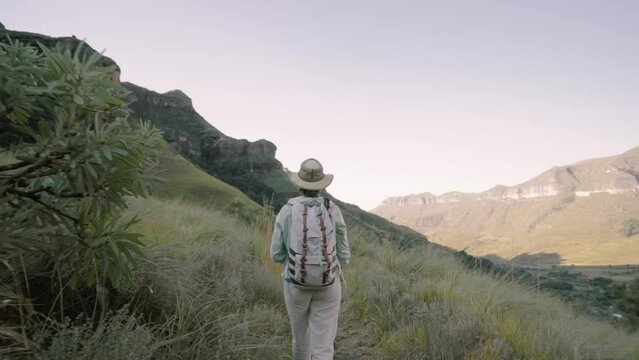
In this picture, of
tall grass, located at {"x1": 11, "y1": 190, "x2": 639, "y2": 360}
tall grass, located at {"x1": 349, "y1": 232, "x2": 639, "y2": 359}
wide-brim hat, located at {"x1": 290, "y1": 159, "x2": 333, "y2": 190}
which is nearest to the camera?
tall grass, located at {"x1": 11, "y1": 190, "x2": 639, "y2": 360}

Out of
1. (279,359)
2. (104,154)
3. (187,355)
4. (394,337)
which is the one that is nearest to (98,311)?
(187,355)

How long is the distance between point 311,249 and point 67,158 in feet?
6.87

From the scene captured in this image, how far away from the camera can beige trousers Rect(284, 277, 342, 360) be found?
4.07 meters

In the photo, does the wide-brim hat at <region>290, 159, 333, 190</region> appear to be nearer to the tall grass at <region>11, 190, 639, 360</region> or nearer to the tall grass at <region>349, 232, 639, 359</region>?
the tall grass at <region>11, 190, 639, 360</region>

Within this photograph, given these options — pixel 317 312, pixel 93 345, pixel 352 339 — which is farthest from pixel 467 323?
pixel 93 345

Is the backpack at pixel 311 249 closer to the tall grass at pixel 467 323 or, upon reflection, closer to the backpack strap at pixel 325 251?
the backpack strap at pixel 325 251

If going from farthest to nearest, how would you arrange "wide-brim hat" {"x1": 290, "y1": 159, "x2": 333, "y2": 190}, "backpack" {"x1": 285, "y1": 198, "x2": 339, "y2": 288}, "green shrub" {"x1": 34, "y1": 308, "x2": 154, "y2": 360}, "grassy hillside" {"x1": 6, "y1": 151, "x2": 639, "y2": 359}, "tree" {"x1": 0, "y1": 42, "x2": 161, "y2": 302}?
"wide-brim hat" {"x1": 290, "y1": 159, "x2": 333, "y2": 190} < "backpack" {"x1": 285, "y1": 198, "x2": 339, "y2": 288} < "grassy hillside" {"x1": 6, "y1": 151, "x2": 639, "y2": 359} < "green shrub" {"x1": 34, "y1": 308, "x2": 154, "y2": 360} < "tree" {"x1": 0, "y1": 42, "x2": 161, "y2": 302}

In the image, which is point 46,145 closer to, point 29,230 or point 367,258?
point 29,230

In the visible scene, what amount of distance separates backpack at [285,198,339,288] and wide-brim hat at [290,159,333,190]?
1.15 feet

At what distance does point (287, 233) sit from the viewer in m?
4.09

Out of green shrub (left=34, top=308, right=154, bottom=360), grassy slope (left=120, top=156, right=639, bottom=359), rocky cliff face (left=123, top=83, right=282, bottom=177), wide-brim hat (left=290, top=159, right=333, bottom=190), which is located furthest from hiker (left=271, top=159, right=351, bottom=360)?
rocky cliff face (left=123, top=83, right=282, bottom=177)

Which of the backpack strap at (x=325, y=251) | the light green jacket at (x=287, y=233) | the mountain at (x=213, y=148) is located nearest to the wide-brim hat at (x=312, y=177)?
the light green jacket at (x=287, y=233)

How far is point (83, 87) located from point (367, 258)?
820cm

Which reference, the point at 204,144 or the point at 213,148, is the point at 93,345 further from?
the point at 204,144
